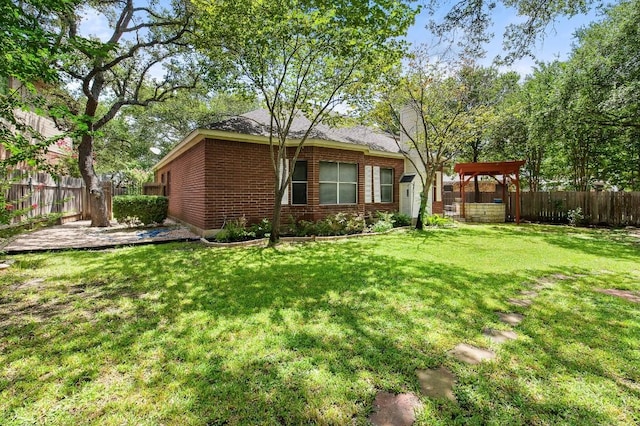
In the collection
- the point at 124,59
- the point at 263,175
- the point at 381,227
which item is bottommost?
the point at 381,227

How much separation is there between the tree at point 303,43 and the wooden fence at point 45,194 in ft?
16.9

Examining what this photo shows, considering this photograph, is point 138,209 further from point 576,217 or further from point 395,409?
point 576,217

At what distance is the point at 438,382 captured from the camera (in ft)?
7.47

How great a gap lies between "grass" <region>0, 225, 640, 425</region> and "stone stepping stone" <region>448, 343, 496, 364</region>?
7 cm

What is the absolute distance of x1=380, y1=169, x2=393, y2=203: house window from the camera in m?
12.9

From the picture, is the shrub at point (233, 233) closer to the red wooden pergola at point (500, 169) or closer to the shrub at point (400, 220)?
the shrub at point (400, 220)

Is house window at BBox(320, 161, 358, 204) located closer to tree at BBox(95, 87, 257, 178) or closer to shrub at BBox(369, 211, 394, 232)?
shrub at BBox(369, 211, 394, 232)

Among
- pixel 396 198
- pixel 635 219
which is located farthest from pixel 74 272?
pixel 635 219

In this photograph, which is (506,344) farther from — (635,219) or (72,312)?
(635,219)

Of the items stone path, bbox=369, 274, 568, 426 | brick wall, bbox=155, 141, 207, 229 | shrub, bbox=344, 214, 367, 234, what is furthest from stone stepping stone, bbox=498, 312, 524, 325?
brick wall, bbox=155, 141, 207, 229

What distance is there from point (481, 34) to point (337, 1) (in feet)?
10.7

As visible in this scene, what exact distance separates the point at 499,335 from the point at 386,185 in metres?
10.4

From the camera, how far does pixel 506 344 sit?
9.21ft

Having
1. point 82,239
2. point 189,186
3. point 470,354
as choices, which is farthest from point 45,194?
point 470,354
